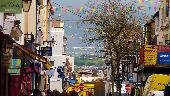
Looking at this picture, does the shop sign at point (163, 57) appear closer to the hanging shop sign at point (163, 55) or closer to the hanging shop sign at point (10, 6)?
the hanging shop sign at point (163, 55)

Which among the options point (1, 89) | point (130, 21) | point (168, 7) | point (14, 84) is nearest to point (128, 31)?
point (130, 21)

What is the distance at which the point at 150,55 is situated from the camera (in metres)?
35.2

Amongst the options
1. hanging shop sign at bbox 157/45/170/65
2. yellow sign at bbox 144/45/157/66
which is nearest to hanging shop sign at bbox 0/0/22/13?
hanging shop sign at bbox 157/45/170/65

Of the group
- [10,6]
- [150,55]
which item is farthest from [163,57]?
[10,6]

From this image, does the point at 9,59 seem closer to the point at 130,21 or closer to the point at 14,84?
the point at 14,84

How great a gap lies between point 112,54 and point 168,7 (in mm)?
7892

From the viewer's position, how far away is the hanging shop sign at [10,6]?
16891 millimetres

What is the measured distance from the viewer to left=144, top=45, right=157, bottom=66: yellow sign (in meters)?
34.9

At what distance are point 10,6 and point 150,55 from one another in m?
19.3

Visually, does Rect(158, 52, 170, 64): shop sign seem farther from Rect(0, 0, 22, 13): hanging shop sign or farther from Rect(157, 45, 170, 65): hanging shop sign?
Rect(0, 0, 22, 13): hanging shop sign

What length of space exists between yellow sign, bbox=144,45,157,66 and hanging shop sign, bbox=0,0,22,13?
1850 cm

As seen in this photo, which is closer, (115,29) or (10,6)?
(10,6)

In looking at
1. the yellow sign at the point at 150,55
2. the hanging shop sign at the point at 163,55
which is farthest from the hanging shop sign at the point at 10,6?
the yellow sign at the point at 150,55

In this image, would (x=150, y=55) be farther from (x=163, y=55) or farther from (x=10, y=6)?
(x=10, y=6)
